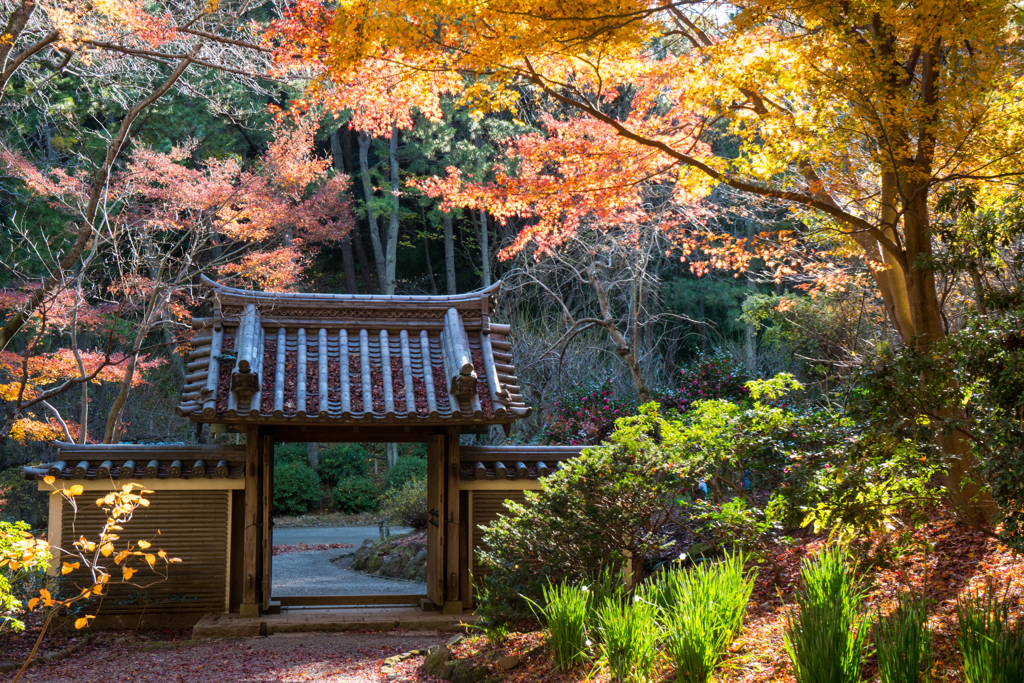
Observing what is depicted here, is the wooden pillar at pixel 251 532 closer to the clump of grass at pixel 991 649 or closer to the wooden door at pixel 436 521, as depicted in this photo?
the wooden door at pixel 436 521

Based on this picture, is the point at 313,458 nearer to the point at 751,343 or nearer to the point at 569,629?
the point at 751,343

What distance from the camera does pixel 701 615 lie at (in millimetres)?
3533

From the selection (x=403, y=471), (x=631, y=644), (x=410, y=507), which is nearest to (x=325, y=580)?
(x=410, y=507)

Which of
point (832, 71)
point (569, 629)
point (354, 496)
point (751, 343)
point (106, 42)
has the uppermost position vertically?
point (106, 42)

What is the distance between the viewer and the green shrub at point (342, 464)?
18.3m

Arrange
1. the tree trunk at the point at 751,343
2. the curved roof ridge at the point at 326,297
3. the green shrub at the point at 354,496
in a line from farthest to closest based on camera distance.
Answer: the green shrub at the point at 354,496 < the tree trunk at the point at 751,343 < the curved roof ridge at the point at 326,297

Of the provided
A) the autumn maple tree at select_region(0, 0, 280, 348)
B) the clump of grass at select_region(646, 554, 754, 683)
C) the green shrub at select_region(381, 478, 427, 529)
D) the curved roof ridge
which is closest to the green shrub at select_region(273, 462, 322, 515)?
the green shrub at select_region(381, 478, 427, 529)

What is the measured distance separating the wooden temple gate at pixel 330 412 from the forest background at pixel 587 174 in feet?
3.83

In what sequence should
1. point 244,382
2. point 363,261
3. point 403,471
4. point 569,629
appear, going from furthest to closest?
point 363,261 < point 403,471 < point 244,382 < point 569,629

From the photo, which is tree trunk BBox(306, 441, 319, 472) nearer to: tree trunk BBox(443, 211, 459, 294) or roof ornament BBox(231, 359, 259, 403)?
tree trunk BBox(443, 211, 459, 294)

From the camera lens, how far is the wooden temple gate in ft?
22.5

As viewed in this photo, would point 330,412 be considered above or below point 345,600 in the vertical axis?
above

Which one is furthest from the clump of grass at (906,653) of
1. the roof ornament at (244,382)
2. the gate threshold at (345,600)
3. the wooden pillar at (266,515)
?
the wooden pillar at (266,515)

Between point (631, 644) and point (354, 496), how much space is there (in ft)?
48.9
